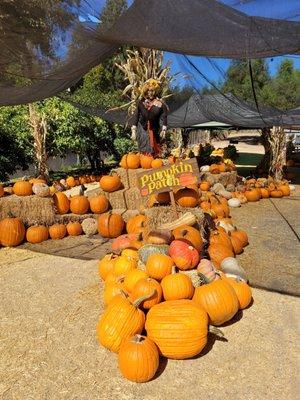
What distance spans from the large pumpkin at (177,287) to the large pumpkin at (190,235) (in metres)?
0.75

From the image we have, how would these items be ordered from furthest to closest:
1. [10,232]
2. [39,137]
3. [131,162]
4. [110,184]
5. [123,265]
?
[39,137], [131,162], [110,184], [10,232], [123,265]

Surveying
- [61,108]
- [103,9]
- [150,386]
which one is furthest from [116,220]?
[61,108]

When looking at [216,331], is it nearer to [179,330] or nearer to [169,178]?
[179,330]

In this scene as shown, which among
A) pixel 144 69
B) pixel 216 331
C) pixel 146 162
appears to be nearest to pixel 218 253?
pixel 216 331

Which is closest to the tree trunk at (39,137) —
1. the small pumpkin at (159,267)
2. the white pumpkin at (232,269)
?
the white pumpkin at (232,269)

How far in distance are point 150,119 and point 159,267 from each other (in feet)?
15.4

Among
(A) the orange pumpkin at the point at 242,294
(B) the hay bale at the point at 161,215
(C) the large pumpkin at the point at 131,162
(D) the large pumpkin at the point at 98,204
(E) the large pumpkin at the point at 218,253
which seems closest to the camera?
(A) the orange pumpkin at the point at 242,294

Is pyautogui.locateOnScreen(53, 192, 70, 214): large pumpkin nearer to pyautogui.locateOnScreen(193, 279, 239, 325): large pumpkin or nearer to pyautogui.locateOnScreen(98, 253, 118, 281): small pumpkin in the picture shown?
pyautogui.locateOnScreen(98, 253, 118, 281): small pumpkin

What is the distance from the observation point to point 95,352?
9.16 ft

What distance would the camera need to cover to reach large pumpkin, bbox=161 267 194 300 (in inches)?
124

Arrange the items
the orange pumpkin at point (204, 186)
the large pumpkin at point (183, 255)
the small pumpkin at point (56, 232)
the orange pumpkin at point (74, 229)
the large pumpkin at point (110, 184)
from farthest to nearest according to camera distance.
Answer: the orange pumpkin at point (204, 186) < the large pumpkin at point (110, 184) < the orange pumpkin at point (74, 229) < the small pumpkin at point (56, 232) < the large pumpkin at point (183, 255)

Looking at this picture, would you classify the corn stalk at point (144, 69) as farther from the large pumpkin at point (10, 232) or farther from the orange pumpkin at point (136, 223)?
the large pumpkin at point (10, 232)

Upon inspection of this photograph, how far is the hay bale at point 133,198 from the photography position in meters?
6.68

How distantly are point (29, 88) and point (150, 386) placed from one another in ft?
14.5
